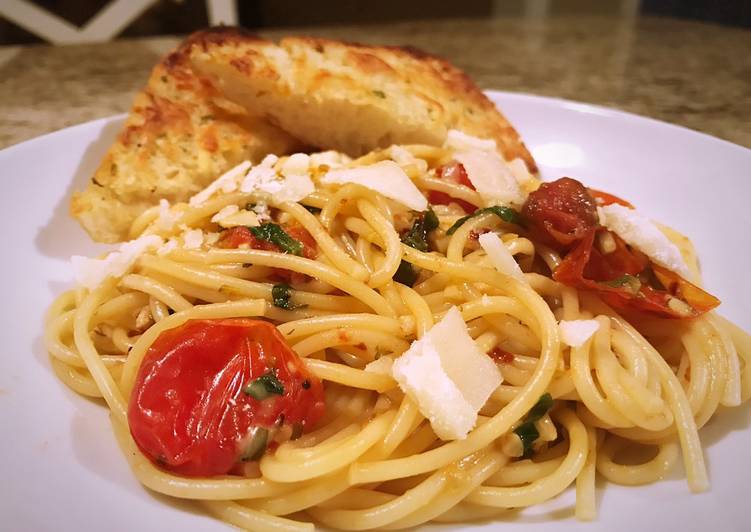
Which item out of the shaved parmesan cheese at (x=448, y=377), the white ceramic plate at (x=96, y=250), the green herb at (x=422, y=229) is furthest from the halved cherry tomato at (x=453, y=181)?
the white ceramic plate at (x=96, y=250)

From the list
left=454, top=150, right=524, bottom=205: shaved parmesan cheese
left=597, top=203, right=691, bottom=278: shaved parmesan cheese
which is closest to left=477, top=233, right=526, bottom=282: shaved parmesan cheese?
left=454, top=150, right=524, bottom=205: shaved parmesan cheese

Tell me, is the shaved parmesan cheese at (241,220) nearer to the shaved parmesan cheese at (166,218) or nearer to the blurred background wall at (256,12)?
the shaved parmesan cheese at (166,218)

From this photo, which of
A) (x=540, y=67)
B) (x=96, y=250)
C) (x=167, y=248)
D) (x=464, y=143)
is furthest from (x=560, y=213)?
(x=540, y=67)

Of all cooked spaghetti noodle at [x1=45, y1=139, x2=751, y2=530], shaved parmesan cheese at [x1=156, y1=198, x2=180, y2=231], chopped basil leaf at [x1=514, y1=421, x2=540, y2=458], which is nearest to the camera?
cooked spaghetti noodle at [x1=45, y1=139, x2=751, y2=530]

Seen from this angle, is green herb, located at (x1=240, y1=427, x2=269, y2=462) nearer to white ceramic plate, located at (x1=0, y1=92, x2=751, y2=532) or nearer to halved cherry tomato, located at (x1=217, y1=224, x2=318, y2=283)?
white ceramic plate, located at (x1=0, y1=92, x2=751, y2=532)

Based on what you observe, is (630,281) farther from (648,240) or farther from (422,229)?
(422,229)
